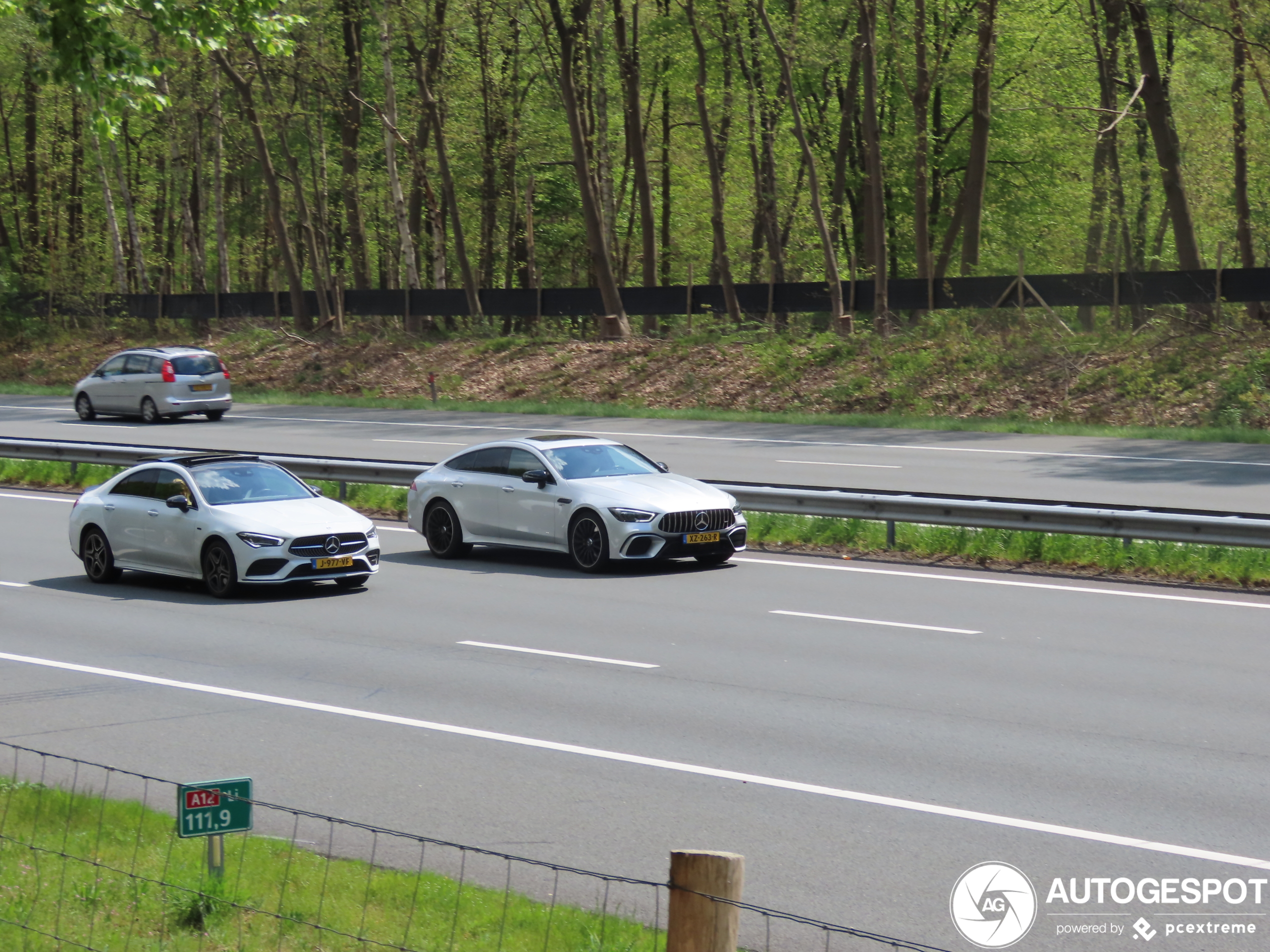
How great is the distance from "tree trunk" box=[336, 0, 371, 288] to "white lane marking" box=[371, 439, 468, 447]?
17.6 meters

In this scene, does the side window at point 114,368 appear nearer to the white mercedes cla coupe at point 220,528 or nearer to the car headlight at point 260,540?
the white mercedes cla coupe at point 220,528

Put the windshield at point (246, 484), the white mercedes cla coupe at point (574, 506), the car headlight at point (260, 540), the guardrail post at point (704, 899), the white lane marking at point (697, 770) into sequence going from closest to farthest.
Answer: the guardrail post at point (704, 899) → the white lane marking at point (697, 770) → the car headlight at point (260, 540) → the windshield at point (246, 484) → the white mercedes cla coupe at point (574, 506)

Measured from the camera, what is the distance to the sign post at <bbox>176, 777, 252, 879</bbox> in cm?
530

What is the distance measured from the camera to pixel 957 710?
9.87m

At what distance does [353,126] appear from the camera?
160ft

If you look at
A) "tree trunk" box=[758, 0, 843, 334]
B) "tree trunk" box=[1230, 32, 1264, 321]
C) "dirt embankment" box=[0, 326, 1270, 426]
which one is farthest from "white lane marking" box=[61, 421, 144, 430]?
"tree trunk" box=[1230, 32, 1264, 321]

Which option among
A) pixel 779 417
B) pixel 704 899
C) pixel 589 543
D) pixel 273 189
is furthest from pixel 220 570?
pixel 273 189

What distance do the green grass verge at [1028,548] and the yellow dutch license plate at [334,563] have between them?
550cm

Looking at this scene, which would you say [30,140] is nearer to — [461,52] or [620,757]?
[461,52]

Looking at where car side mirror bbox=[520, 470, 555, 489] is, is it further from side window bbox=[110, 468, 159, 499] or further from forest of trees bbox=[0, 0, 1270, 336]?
forest of trees bbox=[0, 0, 1270, 336]

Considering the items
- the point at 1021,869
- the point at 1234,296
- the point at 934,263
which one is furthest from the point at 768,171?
the point at 1021,869

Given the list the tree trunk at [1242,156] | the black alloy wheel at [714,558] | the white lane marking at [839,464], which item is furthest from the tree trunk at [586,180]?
the black alloy wheel at [714,558]

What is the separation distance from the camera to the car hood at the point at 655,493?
16.2m

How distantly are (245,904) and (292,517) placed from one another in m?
9.57
